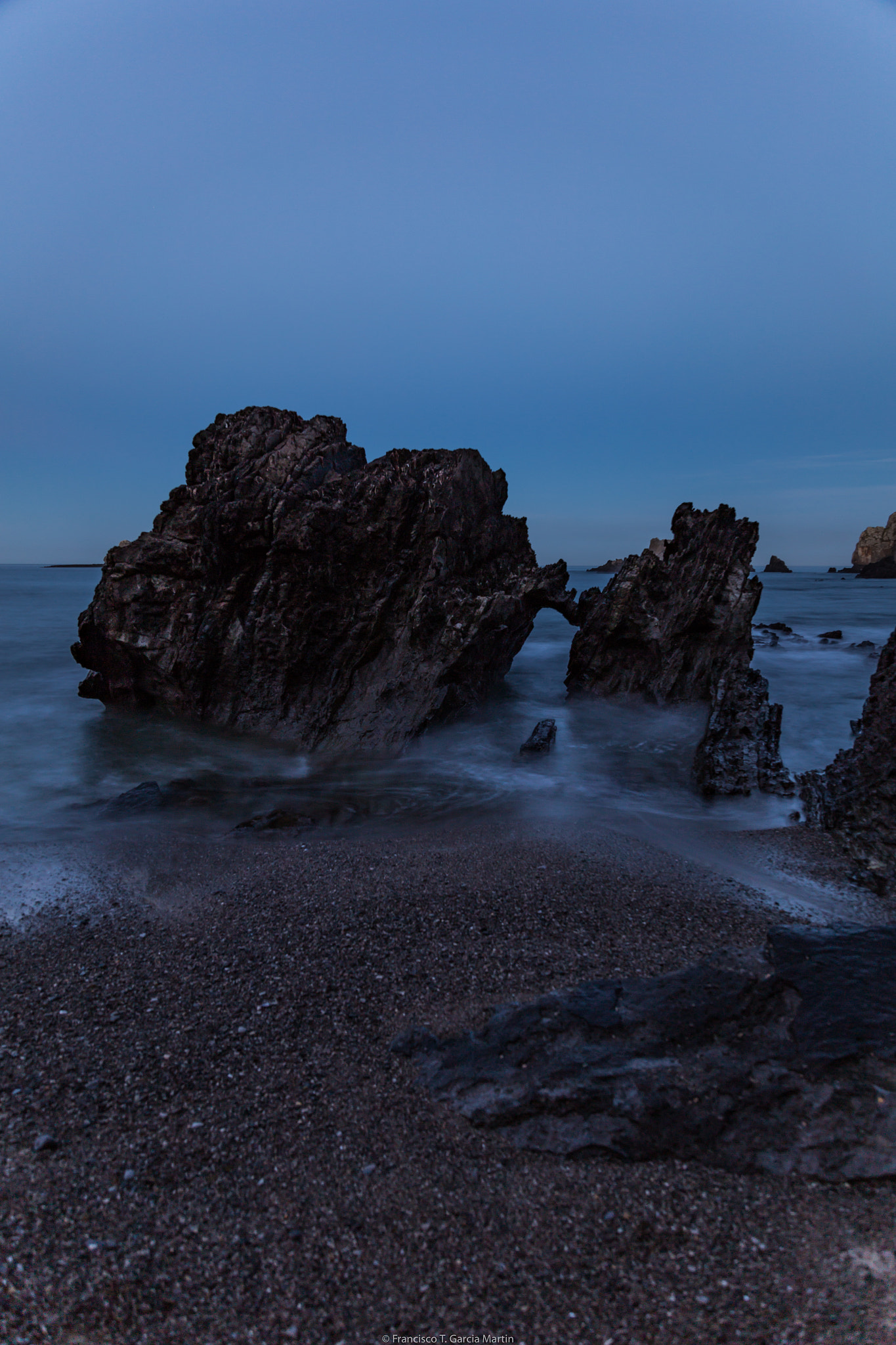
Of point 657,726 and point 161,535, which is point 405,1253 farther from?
point 161,535

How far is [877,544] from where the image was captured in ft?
355

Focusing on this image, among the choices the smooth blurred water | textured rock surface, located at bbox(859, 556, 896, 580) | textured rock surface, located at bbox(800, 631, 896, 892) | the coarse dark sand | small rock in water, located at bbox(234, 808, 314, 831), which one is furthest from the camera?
textured rock surface, located at bbox(859, 556, 896, 580)

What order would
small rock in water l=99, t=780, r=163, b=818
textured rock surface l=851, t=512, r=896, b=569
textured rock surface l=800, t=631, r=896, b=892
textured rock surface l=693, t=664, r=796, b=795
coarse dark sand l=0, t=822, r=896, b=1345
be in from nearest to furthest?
1. coarse dark sand l=0, t=822, r=896, b=1345
2. textured rock surface l=800, t=631, r=896, b=892
3. small rock in water l=99, t=780, r=163, b=818
4. textured rock surface l=693, t=664, r=796, b=795
5. textured rock surface l=851, t=512, r=896, b=569

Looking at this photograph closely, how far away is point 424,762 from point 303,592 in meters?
3.85

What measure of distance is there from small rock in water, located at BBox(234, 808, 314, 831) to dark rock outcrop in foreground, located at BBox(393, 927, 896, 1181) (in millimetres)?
4409

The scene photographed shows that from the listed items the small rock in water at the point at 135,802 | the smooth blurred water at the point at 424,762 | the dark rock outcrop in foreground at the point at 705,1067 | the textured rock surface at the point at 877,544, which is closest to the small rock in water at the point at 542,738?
the smooth blurred water at the point at 424,762

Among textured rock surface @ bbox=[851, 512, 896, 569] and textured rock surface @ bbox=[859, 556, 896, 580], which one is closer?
textured rock surface @ bbox=[859, 556, 896, 580]

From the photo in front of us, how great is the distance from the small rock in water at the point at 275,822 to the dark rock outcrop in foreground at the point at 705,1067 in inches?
174

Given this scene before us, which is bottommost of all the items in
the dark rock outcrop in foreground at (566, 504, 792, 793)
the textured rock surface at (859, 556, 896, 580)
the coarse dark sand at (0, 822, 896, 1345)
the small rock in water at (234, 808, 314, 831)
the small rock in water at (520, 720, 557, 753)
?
the coarse dark sand at (0, 822, 896, 1345)

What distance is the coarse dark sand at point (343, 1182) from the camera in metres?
2.79

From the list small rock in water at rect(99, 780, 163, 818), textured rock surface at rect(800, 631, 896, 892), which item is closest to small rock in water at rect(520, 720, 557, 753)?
textured rock surface at rect(800, 631, 896, 892)

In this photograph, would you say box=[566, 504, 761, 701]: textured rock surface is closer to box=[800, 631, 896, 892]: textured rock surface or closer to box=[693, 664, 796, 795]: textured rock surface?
box=[693, 664, 796, 795]: textured rock surface

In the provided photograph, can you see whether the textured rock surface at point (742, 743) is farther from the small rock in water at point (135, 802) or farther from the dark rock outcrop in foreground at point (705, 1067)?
the small rock in water at point (135, 802)

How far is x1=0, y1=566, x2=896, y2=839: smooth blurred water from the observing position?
9.00 metres
